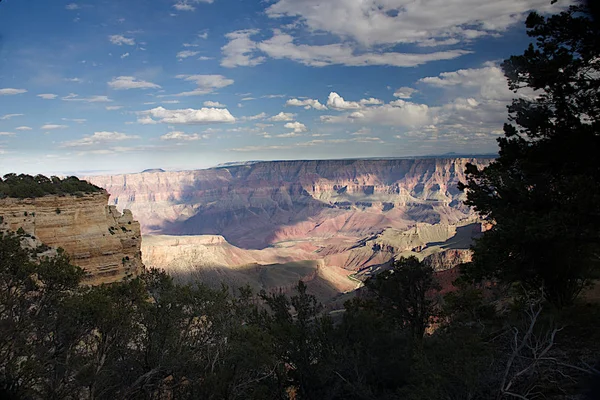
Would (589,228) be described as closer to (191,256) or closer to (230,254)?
(191,256)

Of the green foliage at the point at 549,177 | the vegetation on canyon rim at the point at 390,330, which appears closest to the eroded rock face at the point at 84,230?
the vegetation on canyon rim at the point at 390,330

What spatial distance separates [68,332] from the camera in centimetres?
1038

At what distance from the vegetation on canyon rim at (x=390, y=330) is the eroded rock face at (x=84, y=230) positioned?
38.9ft

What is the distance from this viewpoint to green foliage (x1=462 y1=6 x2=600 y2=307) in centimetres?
1009

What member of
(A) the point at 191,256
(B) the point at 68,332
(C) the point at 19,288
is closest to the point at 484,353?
(B) the point at 68,332

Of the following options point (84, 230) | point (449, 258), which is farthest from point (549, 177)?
point (449, 258)

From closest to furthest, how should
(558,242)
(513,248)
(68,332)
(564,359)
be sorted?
(564,359), (68,332), (558,242), (513,248)

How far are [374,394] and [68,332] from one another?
9103mm

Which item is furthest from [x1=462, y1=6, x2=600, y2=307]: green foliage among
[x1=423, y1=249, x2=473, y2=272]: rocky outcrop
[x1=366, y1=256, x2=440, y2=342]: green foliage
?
[x1=423, y1=249, x2=473, y2=272]: rocky outcrop

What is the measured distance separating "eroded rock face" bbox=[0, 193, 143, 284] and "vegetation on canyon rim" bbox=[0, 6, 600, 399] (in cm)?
1186

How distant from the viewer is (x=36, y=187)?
24.7 m

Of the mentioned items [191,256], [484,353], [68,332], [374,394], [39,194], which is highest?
[39,194]

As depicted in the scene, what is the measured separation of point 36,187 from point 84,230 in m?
3.99

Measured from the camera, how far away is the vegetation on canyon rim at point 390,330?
9.18 m
